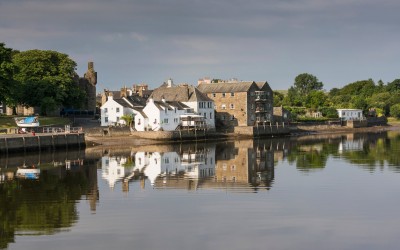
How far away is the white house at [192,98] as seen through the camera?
10250cm

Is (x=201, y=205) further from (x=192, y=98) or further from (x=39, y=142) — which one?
(x=192, y=98)

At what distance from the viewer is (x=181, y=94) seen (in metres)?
105

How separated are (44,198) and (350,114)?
124m

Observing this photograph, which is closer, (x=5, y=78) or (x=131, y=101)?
(x=5, y=78)

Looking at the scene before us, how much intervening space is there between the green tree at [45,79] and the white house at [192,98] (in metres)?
15.4

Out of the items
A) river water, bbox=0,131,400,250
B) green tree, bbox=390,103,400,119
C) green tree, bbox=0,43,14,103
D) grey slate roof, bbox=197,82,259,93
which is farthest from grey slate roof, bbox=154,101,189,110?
green tree, bbox=390,103,400,119

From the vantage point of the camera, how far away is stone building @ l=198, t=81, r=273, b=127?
10862 cm

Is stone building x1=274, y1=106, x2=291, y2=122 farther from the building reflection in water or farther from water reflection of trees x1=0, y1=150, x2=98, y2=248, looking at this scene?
water reflection of trees x1=0, y1=150, x2=98, y2=248

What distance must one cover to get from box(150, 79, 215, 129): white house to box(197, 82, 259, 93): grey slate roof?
4818 millimetres

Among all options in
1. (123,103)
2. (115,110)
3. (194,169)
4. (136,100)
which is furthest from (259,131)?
(194,169)

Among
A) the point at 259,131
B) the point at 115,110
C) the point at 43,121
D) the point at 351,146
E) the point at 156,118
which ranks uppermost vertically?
the point at 115,110

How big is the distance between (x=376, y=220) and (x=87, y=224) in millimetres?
12996

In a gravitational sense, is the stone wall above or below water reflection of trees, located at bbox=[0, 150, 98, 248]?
above

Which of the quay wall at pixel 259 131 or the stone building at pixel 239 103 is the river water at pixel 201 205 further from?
the stone building at pixel 239 103
